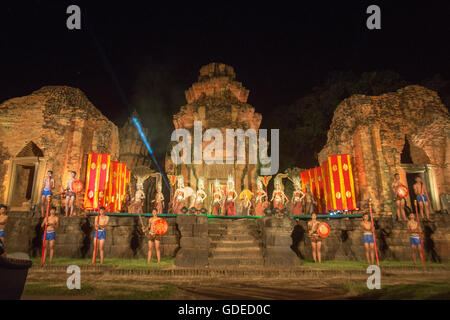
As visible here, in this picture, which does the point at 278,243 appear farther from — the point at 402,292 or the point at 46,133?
the point at 46,133

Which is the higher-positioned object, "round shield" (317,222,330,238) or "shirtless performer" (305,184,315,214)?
"shirtless performer" (305,184,315,214)

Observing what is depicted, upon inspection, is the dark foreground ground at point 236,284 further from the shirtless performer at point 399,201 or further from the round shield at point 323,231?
the shirtless performer at point 399,201

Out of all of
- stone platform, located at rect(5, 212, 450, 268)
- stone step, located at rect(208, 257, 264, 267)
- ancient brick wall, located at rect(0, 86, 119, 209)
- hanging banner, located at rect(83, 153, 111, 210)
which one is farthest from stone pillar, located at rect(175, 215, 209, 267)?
ancient brick wall, located at rect(0, 86, 119, 209)

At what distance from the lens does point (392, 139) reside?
1602cm

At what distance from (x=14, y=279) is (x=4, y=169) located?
14.9 m

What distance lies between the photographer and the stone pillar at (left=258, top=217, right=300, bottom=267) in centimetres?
776

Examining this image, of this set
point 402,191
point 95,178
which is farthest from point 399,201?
point 95,178

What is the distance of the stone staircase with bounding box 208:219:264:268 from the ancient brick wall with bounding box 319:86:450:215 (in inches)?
364

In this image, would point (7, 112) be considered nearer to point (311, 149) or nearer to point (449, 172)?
point (311, 149)

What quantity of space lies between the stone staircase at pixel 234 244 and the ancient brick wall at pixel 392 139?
9238mm

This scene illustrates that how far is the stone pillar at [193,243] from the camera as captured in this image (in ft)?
24.7

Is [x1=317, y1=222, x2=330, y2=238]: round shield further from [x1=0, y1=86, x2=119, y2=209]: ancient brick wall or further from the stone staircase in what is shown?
[x1=0, y1=86, x2=119, y2=209]: ancient brick wall

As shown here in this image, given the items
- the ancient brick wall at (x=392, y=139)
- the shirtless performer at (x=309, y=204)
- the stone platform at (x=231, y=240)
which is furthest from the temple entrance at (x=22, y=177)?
the ancient brick wall at (x=392, y=139)
